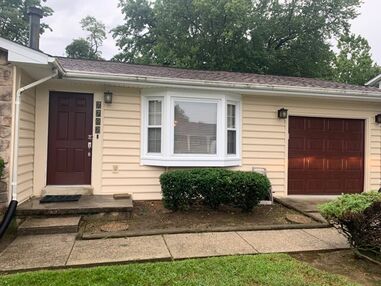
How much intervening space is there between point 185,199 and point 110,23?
25.1 metres

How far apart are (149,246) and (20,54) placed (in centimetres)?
355

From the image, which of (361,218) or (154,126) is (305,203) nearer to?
(361,218)

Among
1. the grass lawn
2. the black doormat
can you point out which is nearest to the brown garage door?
the grass lawn

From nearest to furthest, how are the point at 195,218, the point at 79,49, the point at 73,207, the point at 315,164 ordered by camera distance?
the point at 73,207 → the point at 195,218 → the point at 315,164 → the point at 79,49

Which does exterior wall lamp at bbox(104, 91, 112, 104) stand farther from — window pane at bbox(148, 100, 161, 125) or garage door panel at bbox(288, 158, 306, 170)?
garage door panel at bbox(288, 158, 306, 170)

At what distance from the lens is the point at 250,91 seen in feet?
22.6

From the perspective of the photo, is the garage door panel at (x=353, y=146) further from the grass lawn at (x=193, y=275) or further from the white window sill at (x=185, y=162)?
the grass lawn at (x=193, y=275)

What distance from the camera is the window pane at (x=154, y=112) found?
22.3ft

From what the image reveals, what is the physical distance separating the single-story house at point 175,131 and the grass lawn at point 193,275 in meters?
2.71

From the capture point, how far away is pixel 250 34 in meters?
20.3

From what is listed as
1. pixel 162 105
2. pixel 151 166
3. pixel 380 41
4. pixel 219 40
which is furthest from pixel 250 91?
pixel 380 41

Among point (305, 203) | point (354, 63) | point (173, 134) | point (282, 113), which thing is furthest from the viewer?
point (354, 63)

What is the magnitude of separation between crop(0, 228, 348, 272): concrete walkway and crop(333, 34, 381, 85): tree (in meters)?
26.8

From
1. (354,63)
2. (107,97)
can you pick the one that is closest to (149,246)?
(107,97)
